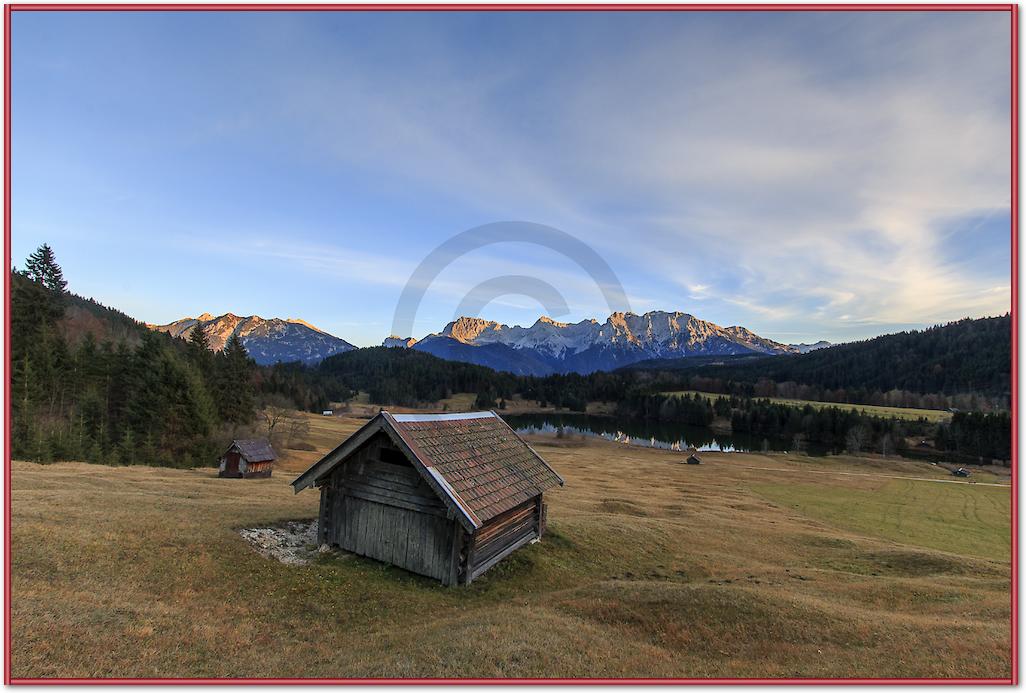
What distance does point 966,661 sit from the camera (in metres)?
10.7

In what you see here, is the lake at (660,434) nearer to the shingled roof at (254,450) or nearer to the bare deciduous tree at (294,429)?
the bare deciduous tree at (294,429)

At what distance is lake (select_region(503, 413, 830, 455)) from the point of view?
134500mm

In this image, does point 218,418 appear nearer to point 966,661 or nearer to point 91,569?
point 91,569

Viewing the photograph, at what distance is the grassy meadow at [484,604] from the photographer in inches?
417

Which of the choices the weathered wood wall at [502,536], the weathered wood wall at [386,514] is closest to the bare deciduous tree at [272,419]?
the weathered wood wall at [386,514]

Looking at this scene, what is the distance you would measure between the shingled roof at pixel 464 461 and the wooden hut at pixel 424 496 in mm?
51

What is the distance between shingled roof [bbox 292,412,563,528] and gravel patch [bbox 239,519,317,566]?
232cm

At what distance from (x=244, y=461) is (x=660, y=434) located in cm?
13645

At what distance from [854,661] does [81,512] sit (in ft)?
92.2

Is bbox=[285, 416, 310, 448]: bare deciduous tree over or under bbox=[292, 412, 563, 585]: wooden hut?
under

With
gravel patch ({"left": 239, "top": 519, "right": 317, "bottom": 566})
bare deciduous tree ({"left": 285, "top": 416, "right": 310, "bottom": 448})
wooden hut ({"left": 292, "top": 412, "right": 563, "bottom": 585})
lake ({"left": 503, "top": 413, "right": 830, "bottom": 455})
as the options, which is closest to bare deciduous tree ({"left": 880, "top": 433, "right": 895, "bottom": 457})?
lake ({"left": 503, "top": 413, "right": 830, "bottom": 455})

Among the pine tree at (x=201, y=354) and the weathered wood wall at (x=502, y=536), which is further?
the pine tree at (x=201, y=354)

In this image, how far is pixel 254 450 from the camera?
52.3m

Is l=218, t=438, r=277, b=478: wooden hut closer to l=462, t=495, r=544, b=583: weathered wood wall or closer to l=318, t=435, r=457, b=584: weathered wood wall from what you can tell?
l=318, t=435, r=457, b=584: weathered wood wall
